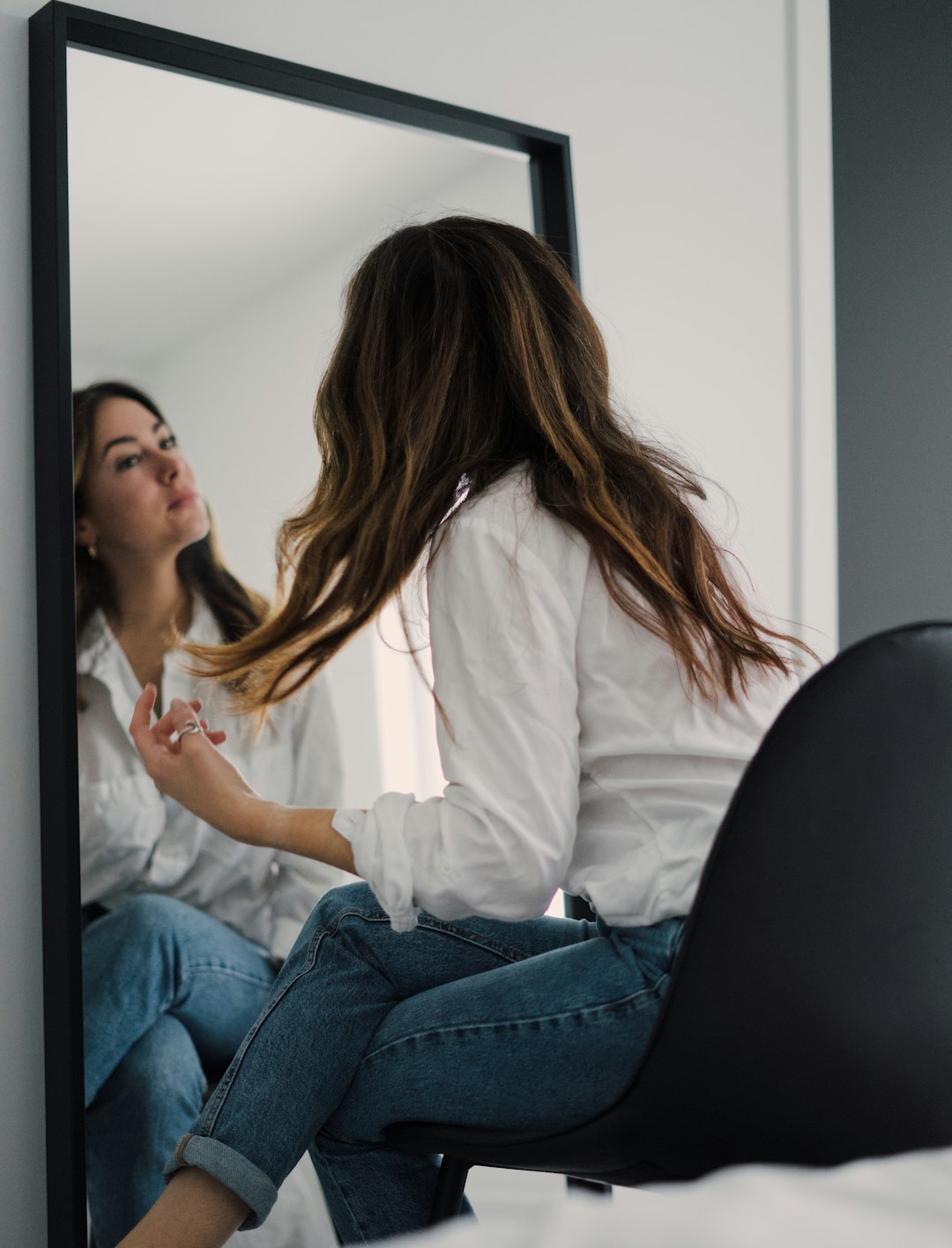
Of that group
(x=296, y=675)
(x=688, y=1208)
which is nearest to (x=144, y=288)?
(x=296, y=675)

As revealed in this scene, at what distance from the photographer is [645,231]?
2.02m

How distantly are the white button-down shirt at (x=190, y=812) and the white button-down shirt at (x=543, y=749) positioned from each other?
46cm

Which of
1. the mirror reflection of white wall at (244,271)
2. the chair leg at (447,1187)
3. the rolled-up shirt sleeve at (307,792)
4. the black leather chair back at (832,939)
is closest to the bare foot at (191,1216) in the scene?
the chair leg at (447,1187)

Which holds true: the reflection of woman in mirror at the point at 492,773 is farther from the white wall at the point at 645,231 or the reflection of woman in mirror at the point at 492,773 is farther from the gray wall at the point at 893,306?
the gray wall at the point at 893,306

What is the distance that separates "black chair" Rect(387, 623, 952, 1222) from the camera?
86cm

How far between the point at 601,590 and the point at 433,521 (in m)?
0.18

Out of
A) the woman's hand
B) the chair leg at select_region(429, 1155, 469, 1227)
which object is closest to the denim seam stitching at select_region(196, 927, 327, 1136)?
the woman's hand

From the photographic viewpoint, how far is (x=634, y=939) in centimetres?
105

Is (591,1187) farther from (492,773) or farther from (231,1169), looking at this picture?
(492,773)

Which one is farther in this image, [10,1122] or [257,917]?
[257,917]

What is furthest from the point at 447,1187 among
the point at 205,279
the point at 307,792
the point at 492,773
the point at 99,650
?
the point at 205,279

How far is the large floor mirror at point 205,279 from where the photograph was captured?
1.34 m

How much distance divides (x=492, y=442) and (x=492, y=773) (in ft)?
1.15

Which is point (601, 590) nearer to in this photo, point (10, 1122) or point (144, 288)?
point (144, 288)
